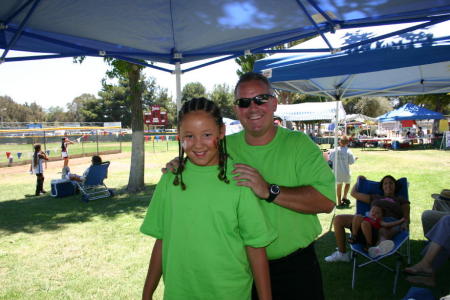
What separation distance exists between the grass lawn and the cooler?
0.85 ft

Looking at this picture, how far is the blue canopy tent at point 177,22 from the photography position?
2791mm

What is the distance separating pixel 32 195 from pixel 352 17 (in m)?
10.7

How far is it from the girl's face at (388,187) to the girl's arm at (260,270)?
4.16m

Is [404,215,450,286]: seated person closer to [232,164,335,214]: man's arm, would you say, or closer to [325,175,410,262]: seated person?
[325,175,410,262]: seated person

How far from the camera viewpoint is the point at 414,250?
509 cm

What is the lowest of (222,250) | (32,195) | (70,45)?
(32,195)

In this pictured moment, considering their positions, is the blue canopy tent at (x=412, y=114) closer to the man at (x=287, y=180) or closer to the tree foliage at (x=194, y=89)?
the man at (x=287, y=180)

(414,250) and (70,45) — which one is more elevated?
(70,45)

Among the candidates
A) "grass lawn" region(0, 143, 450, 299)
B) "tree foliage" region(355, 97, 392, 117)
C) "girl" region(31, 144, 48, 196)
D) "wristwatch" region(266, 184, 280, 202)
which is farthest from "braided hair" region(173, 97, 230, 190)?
"tree foliage" region(355, 97, 392, 117)

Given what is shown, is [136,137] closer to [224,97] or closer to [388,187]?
[388,187]

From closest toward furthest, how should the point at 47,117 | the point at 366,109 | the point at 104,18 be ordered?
1. the point at 104,18
2. the point at 366,109
3. the point at 47,117

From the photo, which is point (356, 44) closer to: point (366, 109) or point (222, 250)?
point (222, 250)

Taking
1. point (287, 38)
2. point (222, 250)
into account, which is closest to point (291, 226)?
point (222, 250)

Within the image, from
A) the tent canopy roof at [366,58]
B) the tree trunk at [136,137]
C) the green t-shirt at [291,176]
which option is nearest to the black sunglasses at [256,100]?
the green t-shirt at [291,176]
